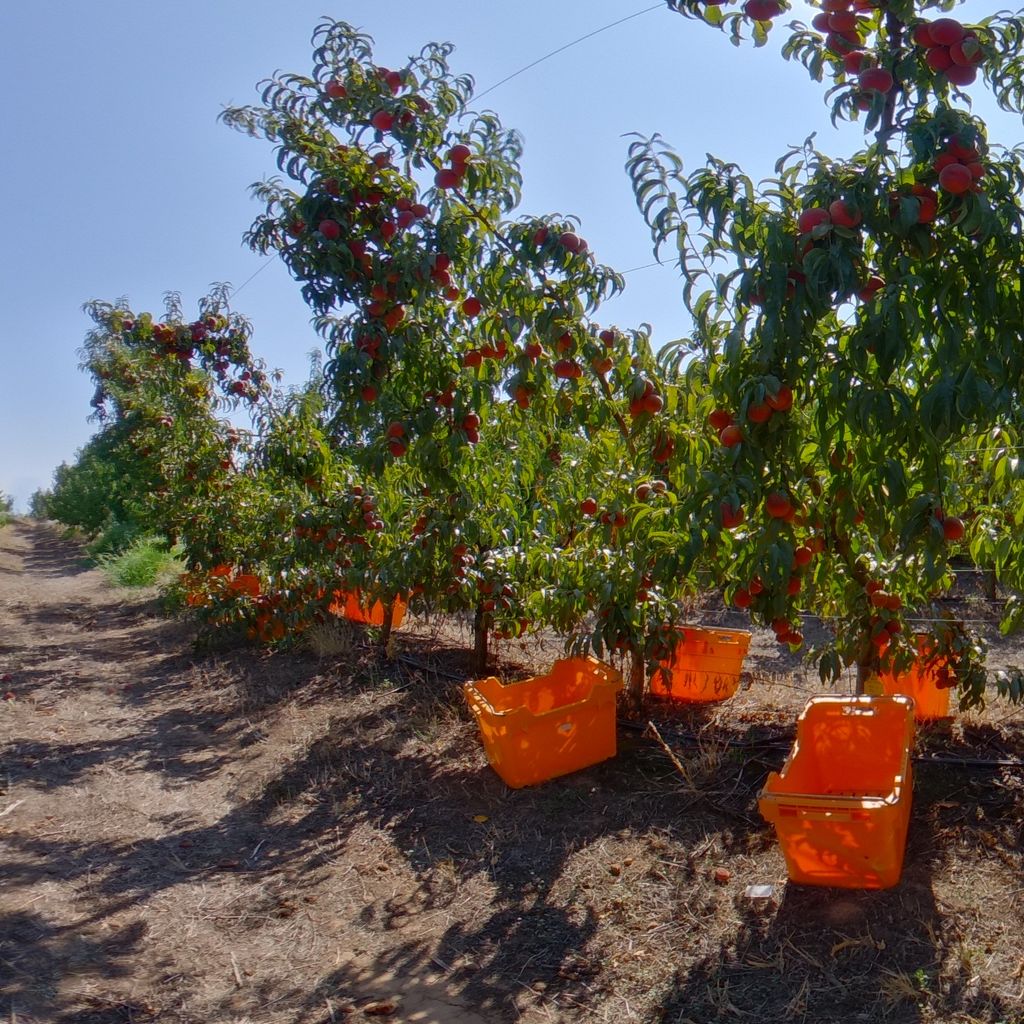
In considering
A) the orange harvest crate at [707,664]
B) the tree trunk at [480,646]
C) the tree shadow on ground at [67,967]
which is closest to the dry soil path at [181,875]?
the tree shadow on ground at [67,967]

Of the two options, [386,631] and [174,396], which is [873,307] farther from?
[174,396]

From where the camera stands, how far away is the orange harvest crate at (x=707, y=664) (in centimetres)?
434

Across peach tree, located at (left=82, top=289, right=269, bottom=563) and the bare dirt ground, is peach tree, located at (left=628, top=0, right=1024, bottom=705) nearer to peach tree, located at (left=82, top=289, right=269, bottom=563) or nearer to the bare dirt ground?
the bare dirt ground

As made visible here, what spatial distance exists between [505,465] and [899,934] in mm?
2752

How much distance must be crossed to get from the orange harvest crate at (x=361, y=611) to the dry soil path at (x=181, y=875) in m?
0.75

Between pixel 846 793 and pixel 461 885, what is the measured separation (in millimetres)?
1321

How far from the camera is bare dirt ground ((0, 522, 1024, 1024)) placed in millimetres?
2373

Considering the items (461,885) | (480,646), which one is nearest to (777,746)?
(461,885)

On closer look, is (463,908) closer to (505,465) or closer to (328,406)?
(505,465)

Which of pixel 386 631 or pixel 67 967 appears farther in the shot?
pixel 386 631

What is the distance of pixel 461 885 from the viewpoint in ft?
10.1

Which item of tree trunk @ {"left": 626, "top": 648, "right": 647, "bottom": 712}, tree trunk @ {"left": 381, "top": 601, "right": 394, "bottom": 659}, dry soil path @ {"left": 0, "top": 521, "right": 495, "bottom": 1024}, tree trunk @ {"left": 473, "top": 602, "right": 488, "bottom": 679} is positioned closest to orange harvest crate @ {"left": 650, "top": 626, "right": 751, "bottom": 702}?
tree trunk @ {"left": 626, "top": 648, "right": 647, "bottom": 712}

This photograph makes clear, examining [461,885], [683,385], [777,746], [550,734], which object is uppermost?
[683,385]

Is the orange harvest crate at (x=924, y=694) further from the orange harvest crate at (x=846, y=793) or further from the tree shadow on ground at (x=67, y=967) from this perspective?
the tree shadow on ground at (x=67, y=967)
